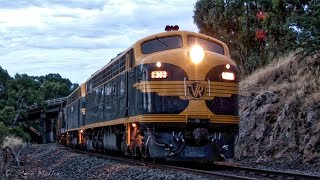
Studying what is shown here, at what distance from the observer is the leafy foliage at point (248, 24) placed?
24.2 m

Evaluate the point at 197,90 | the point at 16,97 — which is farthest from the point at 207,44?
the point at 16,97

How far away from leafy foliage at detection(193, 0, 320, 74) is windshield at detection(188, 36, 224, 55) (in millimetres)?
4233

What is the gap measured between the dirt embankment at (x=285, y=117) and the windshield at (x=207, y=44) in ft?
10.9

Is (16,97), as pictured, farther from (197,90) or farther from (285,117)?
(197,90)

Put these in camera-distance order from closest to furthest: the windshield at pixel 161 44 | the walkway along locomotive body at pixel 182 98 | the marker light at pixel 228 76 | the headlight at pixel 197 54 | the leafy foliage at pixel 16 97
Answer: the walkway along locomotive body at pixel 182 98 < the headlight at pixel 197 54 < the marker light at pixel 228 76 < the windshield at pixel 161 44 < the leafy foliage at pixel 16 97

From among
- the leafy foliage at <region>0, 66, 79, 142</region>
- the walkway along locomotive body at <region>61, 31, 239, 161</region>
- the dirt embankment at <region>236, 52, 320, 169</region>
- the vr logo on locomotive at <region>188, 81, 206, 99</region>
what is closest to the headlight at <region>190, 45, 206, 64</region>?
the walkway along locomotive body at <region>61, 31, 239, 161</region>

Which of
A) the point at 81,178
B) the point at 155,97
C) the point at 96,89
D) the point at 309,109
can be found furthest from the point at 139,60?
the point at 96,89

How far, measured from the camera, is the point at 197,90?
13141 millimetres

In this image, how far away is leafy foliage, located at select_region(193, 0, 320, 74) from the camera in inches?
952

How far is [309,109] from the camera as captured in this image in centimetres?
1572

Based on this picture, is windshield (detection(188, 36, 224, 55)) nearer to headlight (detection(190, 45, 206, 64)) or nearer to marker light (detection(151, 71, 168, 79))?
headlight (detection(190, 45, 206, 64))

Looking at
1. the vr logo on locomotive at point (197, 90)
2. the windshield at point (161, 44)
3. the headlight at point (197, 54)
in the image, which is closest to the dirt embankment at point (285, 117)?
the vr logo on locomotive at point (197, 90)

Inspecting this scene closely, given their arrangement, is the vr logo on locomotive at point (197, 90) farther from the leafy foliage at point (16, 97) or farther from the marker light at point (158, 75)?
the leafy foliage at point (16, 97)

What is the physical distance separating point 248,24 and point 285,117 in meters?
13.9
